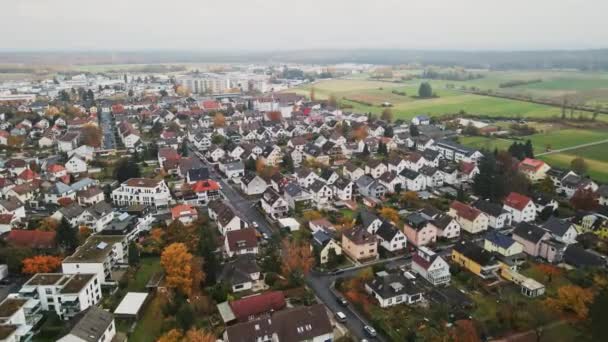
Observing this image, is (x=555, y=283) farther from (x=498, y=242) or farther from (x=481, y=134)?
(x=481, y=134)

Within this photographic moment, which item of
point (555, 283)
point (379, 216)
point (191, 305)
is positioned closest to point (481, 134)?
point (379, 216)

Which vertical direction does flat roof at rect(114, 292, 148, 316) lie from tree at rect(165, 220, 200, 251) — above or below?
below

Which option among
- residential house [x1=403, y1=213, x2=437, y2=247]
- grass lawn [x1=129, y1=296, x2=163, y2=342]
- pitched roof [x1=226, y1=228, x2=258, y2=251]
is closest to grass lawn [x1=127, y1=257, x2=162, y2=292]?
grass lawn [x1=129, y1=296, x2=163, y2=342]

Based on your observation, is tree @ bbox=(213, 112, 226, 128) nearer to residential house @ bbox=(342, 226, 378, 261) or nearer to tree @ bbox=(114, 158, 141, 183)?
tree @ bbox=(114, 158, 141, 183)

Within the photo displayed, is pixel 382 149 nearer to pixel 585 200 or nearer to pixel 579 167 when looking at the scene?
pixel 579 167

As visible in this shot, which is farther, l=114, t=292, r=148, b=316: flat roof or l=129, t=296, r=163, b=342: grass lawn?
l=114, t=292, r=148, b=316: flat roof

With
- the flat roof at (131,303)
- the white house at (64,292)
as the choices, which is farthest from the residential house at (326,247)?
the white house at (64,292)
